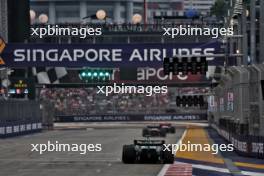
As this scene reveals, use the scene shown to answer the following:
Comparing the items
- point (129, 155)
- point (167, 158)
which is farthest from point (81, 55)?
point (167, 158)

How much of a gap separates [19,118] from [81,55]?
85.6ft

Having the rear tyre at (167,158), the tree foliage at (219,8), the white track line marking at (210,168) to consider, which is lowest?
the white track line marking at (210,168)

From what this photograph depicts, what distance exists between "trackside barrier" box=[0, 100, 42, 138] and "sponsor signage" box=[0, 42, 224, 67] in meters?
16.3

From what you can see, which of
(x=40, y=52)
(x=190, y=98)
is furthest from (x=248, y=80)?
(x=190, y=98)

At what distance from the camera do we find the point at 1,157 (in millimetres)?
38625

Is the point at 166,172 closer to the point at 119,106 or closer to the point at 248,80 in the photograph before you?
the point at 248,80

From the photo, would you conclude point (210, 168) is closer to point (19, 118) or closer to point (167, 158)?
point (167, 158)

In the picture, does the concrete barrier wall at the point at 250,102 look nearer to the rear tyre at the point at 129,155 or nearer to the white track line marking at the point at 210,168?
the white track line marking at the point at 210,168

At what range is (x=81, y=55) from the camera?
4847 centimetres

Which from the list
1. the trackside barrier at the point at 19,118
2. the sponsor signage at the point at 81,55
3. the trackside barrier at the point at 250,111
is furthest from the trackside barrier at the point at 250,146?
the trackside barrier at the point at 19,118

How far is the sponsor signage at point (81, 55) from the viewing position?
48.2 metres

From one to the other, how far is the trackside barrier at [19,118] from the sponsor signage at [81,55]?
53.4ft

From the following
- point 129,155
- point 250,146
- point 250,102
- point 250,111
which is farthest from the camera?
point 250,146

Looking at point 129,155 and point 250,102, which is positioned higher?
point 250,102
